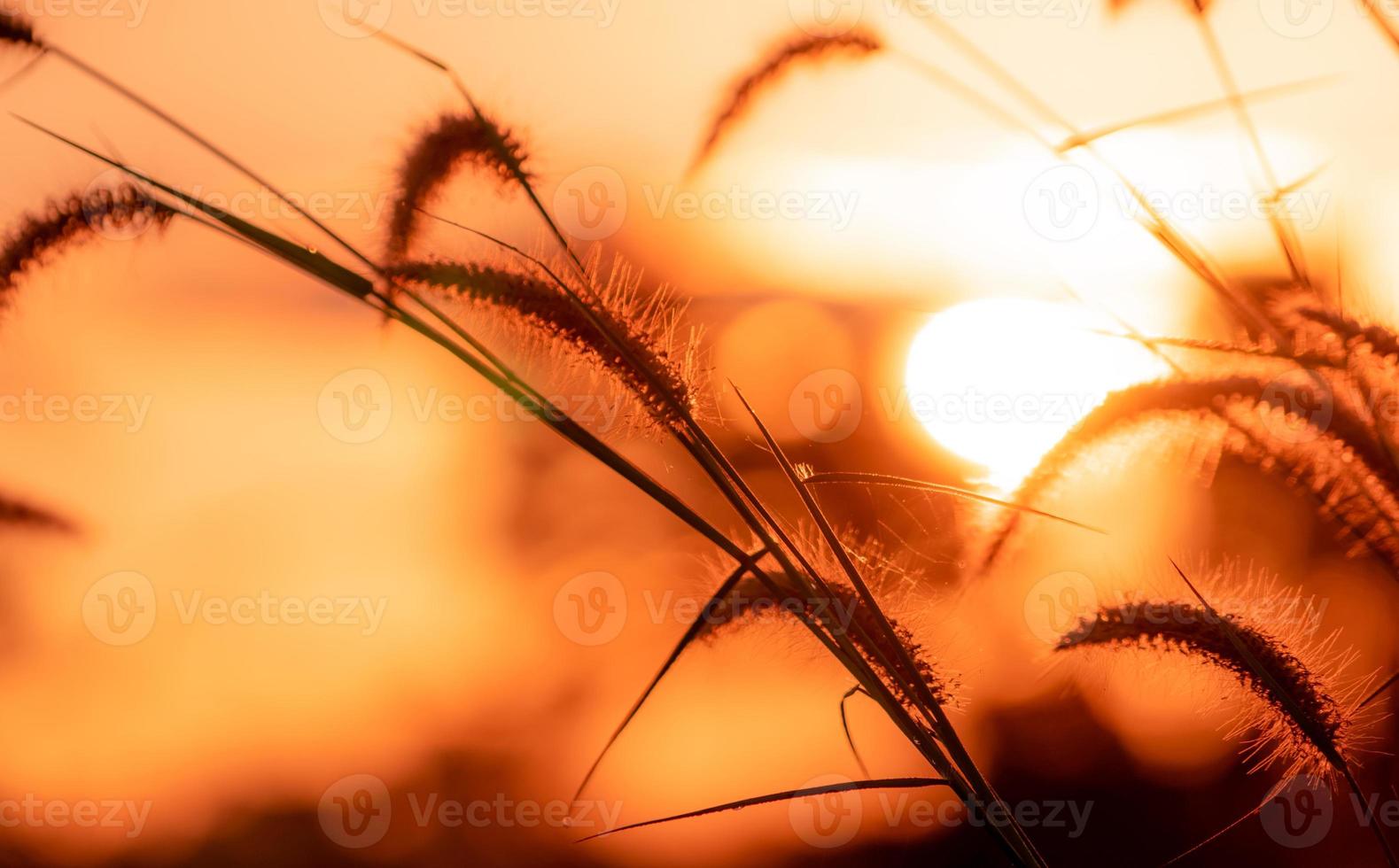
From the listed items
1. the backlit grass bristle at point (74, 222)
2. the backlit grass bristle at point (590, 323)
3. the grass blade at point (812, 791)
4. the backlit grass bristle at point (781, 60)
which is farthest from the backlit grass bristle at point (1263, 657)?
the backlit grass bristle at point (74, 222)

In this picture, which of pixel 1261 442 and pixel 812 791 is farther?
pixel 1261 442

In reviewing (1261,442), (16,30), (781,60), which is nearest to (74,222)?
(16,30)

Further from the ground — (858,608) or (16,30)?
(16,30)

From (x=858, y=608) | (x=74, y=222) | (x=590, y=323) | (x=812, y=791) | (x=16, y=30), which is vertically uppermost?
(x=16, y=30)

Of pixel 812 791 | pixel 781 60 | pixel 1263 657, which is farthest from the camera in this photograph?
pixel 781 60

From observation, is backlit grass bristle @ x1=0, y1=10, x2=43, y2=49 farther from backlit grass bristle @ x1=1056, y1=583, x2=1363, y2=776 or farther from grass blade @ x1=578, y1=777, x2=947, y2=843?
backlit grass bristle @ x1=1056, y1=583, x2=1363, y2=776

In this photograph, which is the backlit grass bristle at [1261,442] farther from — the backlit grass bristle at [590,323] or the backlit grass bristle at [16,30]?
the backlit grass bristle at [16,30]

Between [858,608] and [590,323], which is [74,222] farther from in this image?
[858,608]

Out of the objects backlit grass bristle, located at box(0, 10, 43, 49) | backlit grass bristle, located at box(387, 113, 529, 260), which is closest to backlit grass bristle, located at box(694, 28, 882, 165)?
backlit grass bristle, located at box(387, 113, 529, 260)
